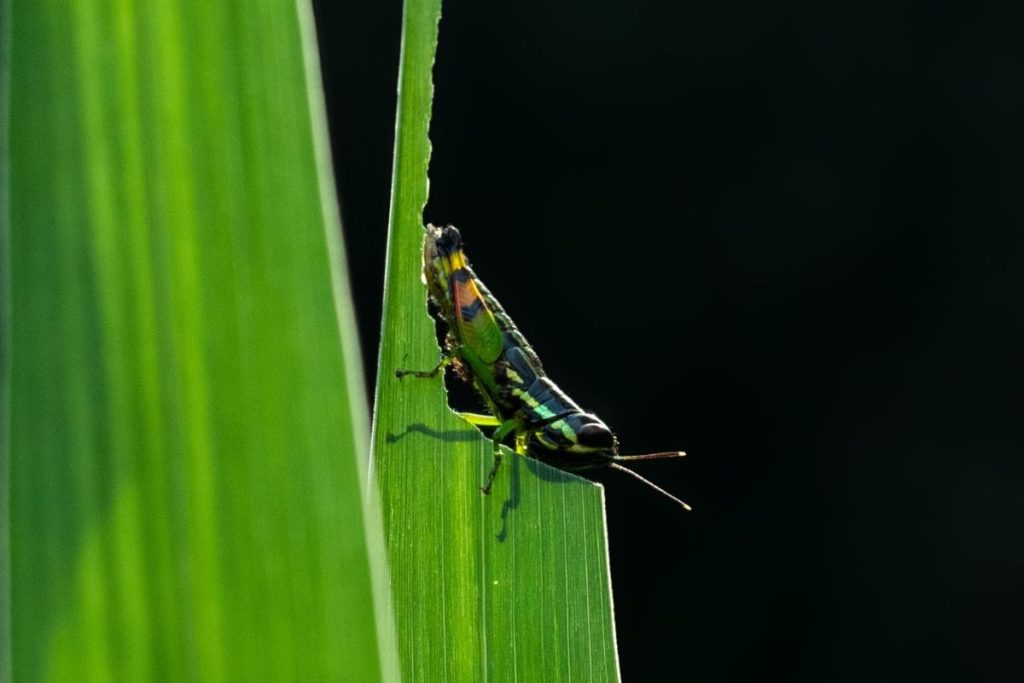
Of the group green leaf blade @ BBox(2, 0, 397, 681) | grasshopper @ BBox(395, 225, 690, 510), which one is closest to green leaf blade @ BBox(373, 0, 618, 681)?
green leaf blade @ BBox(2, 0, 397, 681)

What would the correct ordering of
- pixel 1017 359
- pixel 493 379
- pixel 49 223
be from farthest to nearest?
pixel 1017 359, pixel 493 379, pixel 49 223

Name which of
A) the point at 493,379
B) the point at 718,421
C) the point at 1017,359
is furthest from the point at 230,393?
the point at 1017,359

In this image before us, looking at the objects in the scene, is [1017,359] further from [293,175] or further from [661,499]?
[293,175]

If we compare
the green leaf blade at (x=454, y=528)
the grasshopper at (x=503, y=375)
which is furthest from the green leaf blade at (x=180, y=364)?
the grasshopper at (x=503, y=375)

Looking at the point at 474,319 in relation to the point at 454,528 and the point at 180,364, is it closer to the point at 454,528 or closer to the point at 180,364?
the point at 454,528

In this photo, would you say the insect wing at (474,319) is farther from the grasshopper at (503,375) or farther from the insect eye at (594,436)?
the insect eye at (594,436)

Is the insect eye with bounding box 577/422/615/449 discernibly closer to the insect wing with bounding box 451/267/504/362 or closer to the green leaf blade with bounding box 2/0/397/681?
the insect wing with bounding box 451/267/504/362

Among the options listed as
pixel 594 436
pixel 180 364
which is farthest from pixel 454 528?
pixel 594 436
